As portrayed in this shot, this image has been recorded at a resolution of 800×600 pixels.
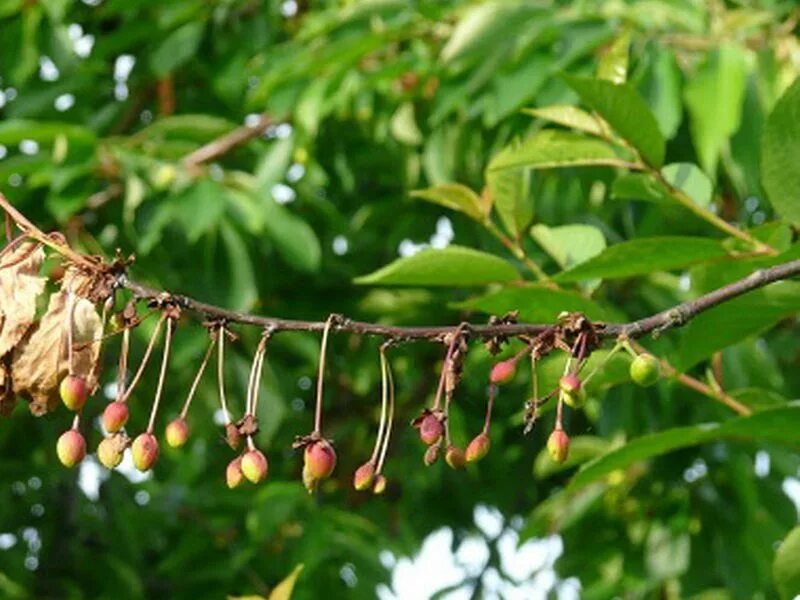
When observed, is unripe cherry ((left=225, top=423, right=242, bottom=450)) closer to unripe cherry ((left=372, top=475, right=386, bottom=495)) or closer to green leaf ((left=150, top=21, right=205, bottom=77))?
unripe cherry ((left=372, top=475, right=386, bottom=495))

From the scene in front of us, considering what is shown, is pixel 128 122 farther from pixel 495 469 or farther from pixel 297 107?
pixel 495 469

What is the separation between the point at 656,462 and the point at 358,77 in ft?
2.98

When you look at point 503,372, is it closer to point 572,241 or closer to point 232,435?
point 232,435

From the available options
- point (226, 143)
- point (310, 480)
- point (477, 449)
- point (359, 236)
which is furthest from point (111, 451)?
point (359, 236)

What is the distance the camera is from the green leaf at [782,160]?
1.60 m

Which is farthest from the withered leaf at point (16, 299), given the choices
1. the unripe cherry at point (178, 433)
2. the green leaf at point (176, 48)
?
the green leaf at point (176, 48)

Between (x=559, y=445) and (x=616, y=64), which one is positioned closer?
(x=559, y=445)

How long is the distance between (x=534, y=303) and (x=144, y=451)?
1.93 ft

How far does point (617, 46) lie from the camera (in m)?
2.09

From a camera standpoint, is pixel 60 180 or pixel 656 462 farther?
pixel 656 462

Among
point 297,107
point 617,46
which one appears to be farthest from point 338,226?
point 617,46

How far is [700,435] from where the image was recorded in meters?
1.74

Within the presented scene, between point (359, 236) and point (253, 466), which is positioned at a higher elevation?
point (253, 466)

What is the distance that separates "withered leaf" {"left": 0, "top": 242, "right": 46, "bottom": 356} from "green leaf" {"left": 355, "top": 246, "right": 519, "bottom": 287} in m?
0.52
